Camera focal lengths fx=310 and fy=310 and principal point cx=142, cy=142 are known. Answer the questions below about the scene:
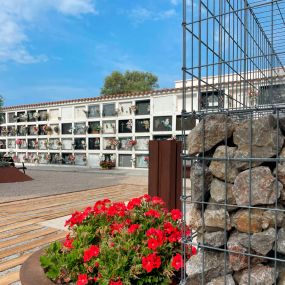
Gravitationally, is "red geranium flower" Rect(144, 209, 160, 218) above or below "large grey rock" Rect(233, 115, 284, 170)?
below

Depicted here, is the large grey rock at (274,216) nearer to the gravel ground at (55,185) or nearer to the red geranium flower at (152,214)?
the red geranium flower at (152,214)

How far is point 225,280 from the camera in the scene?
1.68 metres

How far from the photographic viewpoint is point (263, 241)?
5.14ft

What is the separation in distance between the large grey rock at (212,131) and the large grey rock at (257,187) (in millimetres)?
235

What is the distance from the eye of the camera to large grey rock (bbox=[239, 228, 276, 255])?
155 cm

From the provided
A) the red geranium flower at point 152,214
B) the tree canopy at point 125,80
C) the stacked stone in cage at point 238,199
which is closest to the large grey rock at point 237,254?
the stacked stone in cage at point 238,199

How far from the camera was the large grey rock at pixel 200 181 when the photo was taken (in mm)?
1776

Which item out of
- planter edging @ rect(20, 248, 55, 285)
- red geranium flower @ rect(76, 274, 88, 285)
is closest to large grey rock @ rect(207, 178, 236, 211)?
red geranium flower @ rect(76, 274, 88, 285)

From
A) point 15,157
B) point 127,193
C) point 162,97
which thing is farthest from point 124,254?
point 15,157

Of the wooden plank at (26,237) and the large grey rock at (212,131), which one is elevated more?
the large grey rock at (212,131)

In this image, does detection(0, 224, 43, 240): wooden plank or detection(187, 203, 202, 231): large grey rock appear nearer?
detection(187, 203, 202, 231): large grey rock

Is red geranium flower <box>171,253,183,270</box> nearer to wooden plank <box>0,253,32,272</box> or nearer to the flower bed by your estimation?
the flower bed

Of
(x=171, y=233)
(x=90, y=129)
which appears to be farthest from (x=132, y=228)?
(x=90, y=129)

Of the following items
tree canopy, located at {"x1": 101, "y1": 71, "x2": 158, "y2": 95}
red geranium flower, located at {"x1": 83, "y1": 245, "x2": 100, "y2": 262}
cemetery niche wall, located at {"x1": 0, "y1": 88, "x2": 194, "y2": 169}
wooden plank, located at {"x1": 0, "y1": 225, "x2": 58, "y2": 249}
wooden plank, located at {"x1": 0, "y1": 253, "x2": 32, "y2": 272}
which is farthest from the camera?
tree canopy, located at {"x1": 101, "y1": 71, "x2": 158, "y2": 95}
